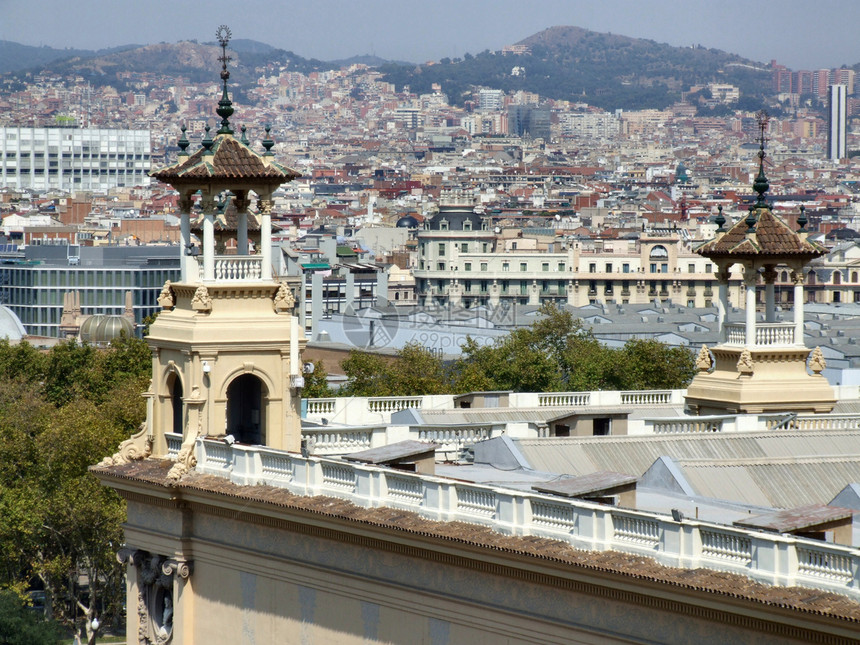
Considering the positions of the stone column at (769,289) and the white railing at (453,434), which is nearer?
the white railing at (453,434)

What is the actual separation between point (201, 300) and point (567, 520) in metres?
10.1

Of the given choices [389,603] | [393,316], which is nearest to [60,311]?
[393,316]

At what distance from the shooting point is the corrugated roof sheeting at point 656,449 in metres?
33.9

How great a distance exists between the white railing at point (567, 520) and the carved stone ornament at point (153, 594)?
1.94 m

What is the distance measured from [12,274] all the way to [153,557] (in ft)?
519

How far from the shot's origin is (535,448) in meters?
34.0

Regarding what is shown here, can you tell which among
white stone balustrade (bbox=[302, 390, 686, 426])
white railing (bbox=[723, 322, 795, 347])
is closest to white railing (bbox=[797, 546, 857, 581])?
white railing (bbox=[723, 322, 795, 347])

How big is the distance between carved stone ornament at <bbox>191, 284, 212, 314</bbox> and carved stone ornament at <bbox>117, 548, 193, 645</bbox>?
3.68 meters

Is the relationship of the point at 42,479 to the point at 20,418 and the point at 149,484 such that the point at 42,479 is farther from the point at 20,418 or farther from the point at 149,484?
the point at 149,484

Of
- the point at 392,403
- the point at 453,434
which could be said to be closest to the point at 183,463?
the point at 453,434

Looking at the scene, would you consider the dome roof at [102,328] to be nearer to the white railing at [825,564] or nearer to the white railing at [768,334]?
the white railing at [768,334]

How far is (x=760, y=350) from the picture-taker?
38500mm

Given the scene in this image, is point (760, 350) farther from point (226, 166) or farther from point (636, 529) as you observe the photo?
point (636, 529)

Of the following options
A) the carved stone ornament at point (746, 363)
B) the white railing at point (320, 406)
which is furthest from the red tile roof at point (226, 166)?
the carved stone ornament at point (746, 363)
